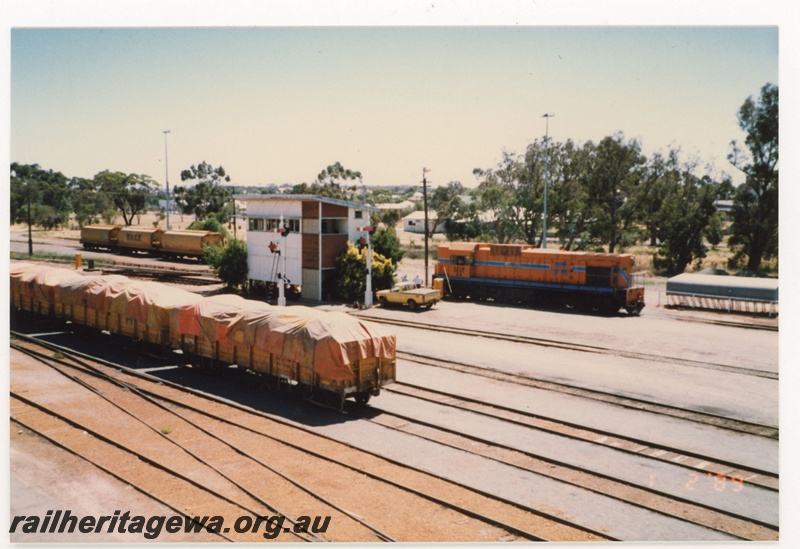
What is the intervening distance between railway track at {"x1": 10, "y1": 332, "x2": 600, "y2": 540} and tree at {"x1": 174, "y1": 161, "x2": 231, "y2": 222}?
86887mm

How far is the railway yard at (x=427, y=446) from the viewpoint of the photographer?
12.6 metres

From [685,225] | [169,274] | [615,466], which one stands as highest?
[685,225]

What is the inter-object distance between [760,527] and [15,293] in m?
34.5

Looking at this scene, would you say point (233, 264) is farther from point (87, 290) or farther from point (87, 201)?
point (87, 201)

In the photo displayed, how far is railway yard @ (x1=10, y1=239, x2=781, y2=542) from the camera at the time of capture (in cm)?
1257

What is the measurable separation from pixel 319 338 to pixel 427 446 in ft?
15.4

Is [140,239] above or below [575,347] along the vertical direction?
above

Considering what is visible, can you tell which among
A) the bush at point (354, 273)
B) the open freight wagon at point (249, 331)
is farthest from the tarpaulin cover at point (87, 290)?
the bush at point (354, 273)

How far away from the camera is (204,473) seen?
1441 cm

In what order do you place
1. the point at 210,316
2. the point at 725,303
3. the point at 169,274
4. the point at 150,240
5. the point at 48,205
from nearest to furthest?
the point at 210,316, the point at 725,303, the point at 169,274, the point at 150,240, the point at 48,205

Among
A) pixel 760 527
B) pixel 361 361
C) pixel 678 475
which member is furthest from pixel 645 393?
pixel 361 361

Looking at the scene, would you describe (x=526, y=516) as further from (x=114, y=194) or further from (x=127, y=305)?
(x=114, y=194)

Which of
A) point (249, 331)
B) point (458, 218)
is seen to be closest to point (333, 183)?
point (458, 218)

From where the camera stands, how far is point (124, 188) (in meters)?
100
